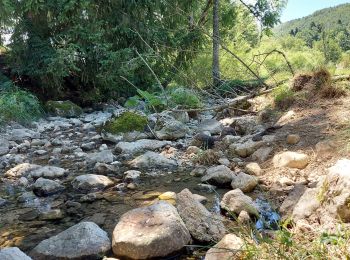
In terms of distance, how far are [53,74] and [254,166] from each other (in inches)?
253

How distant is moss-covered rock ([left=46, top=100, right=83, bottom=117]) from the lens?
916 centimetres

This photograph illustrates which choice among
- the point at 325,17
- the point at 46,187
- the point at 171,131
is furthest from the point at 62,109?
the point at 325,17

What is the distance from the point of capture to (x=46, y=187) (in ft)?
12.4

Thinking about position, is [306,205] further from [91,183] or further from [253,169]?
[91,183]

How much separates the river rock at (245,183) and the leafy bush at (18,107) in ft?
17.3

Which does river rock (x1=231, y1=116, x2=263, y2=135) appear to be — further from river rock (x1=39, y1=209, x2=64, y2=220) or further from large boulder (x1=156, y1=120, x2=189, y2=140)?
river rock (x1=39, y1=209, x2=64, y2=220)

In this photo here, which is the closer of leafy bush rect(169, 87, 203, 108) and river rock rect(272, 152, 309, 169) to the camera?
river rock rect(272, 152, 309, 169)

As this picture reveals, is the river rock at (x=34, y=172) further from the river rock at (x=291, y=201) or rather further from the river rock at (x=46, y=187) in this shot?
the river rock at (x=291, y=201)

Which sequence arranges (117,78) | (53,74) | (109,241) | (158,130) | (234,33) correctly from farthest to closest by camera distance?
(234,33) < (117,78) < (53,74) < (158,130) < (109,241)

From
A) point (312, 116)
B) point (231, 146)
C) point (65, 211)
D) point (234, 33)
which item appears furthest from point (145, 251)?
point (234, 33)

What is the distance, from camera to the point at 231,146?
5027mm

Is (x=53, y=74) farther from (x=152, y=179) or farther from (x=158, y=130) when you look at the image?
(x=152, y=179)

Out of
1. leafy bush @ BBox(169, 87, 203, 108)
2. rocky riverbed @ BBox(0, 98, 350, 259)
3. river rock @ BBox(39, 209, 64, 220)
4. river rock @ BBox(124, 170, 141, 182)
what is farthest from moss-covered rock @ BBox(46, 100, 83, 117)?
river rock @ BBox(39, 209, 64, 220)

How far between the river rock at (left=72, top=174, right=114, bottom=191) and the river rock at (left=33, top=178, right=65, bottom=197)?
0.16 metres
